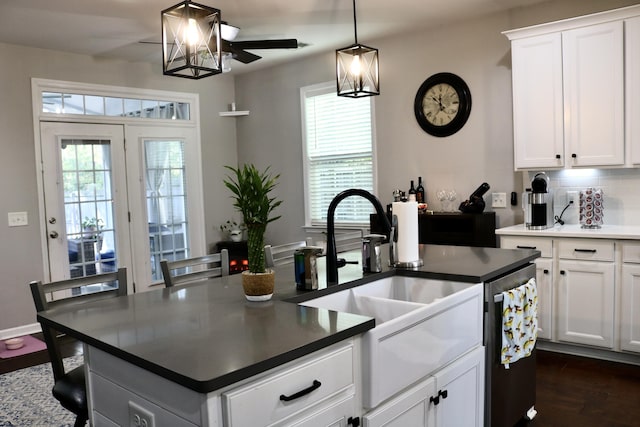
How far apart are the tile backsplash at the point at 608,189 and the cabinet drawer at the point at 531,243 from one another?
53 centimetres

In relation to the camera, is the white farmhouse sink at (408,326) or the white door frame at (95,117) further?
the white door frame at (95,117)

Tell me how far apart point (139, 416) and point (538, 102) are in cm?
370

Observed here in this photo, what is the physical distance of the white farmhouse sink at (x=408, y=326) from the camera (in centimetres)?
159

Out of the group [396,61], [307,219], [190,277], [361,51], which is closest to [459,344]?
[190,277]

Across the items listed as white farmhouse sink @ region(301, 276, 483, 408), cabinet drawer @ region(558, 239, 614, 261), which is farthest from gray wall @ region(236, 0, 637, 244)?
white farmhouse sink @ region(301, 276, 483, 408)

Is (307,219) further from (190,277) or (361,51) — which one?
(190,277)

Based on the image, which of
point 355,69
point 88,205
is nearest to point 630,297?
point 355,69

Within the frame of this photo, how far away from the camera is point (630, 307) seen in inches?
140

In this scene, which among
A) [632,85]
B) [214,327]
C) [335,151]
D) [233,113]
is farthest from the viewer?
[233,113]

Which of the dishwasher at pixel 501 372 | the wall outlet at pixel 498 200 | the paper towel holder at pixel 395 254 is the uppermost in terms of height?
the wall outlet at pixel 498 200

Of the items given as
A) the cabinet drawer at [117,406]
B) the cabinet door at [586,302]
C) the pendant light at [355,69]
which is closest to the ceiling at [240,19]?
the pendant light at [355,69]

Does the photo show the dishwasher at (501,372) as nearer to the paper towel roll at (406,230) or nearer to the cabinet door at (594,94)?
the paper towel roll at (406,230)

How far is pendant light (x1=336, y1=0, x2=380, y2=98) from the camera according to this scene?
11.0 feet

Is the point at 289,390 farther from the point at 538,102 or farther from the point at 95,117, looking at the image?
the point at 95,117
